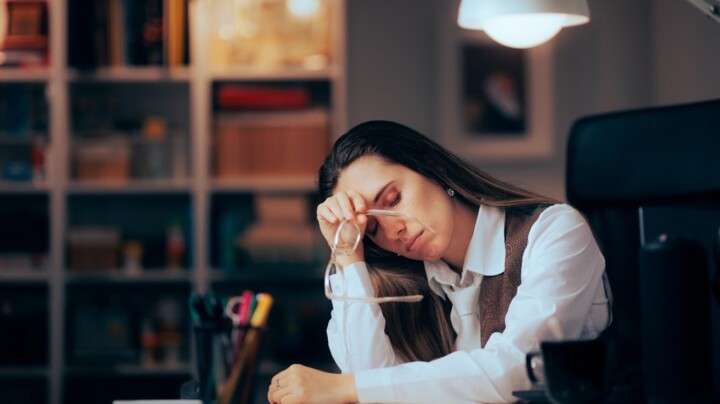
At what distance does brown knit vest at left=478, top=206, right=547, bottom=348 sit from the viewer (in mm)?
1656

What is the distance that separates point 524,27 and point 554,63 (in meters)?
2.05

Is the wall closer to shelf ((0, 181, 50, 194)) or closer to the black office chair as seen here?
shelf ((0, 181, 50, 194))

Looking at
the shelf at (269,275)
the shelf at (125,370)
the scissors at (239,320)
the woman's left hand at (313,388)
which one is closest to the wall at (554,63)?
the shelf at (269,275)

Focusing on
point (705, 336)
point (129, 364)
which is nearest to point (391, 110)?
point (129, 364)

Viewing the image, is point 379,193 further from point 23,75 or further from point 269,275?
point 23,75

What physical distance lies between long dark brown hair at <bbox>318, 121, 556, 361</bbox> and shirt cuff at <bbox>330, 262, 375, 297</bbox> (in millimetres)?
31

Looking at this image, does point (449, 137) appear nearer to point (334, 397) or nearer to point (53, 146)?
point (53, 146)

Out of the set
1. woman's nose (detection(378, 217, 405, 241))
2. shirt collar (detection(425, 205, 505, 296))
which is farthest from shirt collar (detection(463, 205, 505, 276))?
woman's nose (detection(378, 217, 405, 241))

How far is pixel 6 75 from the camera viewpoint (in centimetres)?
357

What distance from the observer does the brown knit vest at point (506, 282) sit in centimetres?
166

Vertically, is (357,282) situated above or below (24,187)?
below

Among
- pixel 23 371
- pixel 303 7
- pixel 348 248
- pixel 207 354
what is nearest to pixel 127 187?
pixel 23 371

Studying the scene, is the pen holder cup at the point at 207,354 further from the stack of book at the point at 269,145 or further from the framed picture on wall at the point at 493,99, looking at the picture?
the framed picture on wall at the point at 493,99

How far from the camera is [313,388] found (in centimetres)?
140
